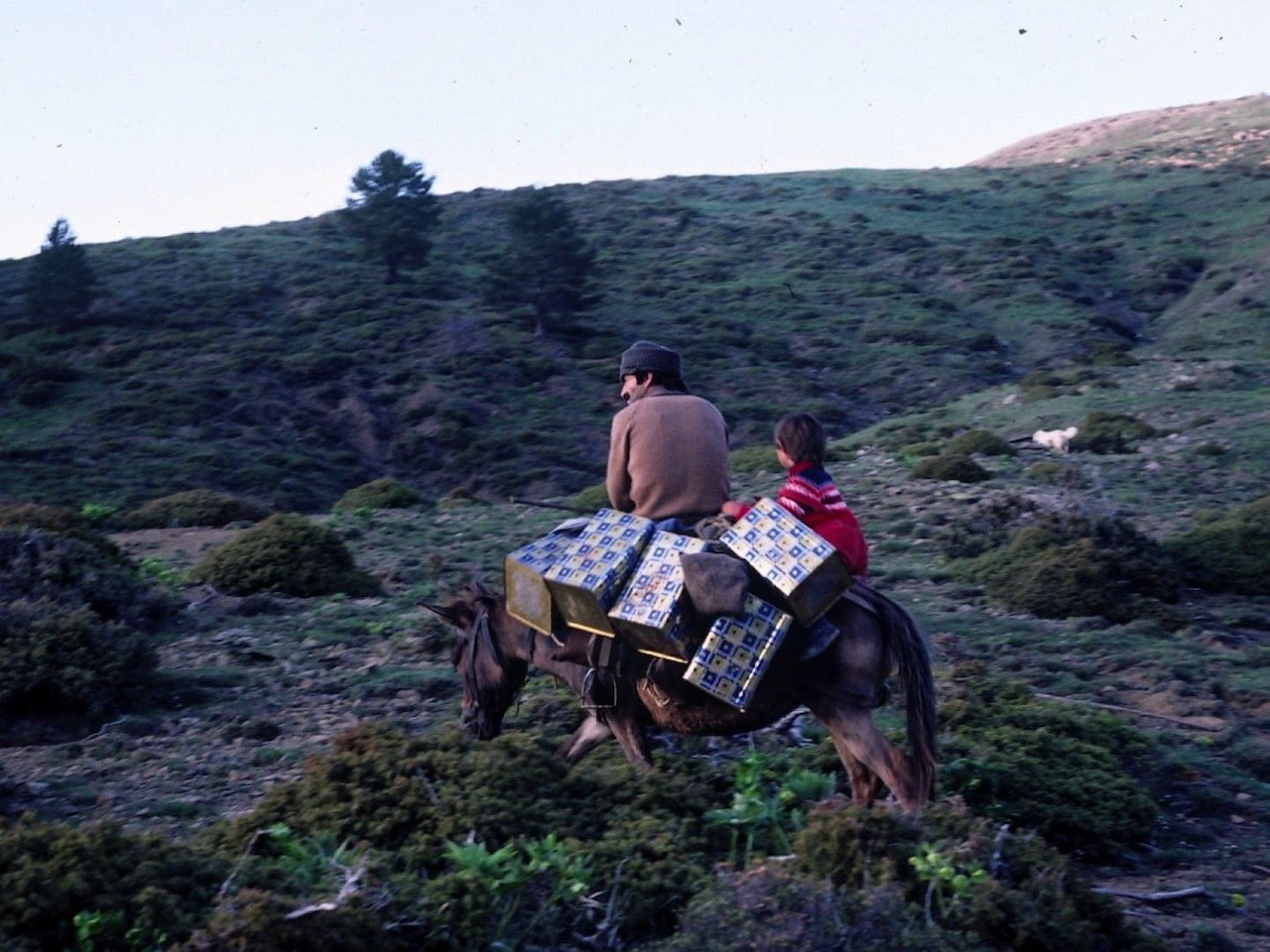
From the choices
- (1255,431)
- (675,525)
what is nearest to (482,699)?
(675,525)

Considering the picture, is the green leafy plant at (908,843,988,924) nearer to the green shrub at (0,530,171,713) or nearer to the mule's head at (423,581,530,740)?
the mule's head at (423,581,530,740)

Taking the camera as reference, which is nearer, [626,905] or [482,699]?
[626,905]

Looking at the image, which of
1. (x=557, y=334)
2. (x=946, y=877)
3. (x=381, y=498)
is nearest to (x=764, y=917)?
(x=946, y=877)

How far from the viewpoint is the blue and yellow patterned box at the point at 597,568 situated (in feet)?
20.7

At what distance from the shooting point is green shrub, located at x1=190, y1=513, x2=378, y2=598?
14.6 m

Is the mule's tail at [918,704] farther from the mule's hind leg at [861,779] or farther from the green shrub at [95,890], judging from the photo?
the green shrub at [95,890]

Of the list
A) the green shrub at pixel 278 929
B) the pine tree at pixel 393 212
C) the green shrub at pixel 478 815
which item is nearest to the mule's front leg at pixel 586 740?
the green shrub at pixel 478 815

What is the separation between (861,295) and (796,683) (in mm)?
48039

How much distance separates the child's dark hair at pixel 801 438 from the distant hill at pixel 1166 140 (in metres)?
71.8

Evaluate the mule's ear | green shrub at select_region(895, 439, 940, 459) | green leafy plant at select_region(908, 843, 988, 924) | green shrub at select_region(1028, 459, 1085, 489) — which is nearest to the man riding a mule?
the mule's ear

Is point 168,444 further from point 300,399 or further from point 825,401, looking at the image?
point 825,401

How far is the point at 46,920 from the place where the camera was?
440cm

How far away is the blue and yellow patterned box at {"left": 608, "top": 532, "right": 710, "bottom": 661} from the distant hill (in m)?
72.3

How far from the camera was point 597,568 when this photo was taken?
20.9 feet
